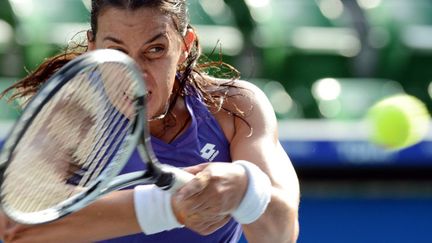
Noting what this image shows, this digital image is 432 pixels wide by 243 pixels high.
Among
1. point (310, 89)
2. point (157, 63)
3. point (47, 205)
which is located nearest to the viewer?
point (47, 205)

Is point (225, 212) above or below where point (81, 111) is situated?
below

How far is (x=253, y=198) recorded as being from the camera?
2268 mm

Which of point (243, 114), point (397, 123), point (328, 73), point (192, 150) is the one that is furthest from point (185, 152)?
point (328, 73)

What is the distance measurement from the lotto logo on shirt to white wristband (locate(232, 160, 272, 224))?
0.36 metres

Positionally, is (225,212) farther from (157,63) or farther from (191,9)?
(191,9)

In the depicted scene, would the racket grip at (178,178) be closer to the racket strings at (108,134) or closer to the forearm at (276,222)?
the racket strings at (108,134)

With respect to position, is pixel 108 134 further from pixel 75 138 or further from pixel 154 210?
pixel 154 210

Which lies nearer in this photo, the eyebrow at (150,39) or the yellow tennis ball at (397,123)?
the eyebrow at (150,39)

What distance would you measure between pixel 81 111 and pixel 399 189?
2.90 metres

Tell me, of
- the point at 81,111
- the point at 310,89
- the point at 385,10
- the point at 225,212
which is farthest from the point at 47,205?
the point at 385,10

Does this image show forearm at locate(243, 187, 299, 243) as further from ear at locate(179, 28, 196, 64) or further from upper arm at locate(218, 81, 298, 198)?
ear at locate(179, 28, 196, 64)

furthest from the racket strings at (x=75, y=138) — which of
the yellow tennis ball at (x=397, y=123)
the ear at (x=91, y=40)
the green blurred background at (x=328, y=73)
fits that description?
the green blurred background at (x=328, y=73)

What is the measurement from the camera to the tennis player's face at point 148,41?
2.38m

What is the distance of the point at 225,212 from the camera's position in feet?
7.41
